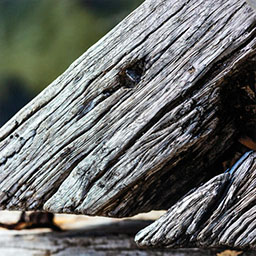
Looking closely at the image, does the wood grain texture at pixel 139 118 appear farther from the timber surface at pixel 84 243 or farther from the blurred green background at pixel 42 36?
the blurred green background at pixel 42 36

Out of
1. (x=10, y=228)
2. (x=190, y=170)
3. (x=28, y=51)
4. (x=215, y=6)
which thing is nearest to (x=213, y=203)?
(x=190, y=170)

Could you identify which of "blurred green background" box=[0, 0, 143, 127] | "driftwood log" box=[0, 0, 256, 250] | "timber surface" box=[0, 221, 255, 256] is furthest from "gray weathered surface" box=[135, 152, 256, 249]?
"blurred green background" box=[0, 0, 143, 127]

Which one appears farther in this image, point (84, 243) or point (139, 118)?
point (84, 243)

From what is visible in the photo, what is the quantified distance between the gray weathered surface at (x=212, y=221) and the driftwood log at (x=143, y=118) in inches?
1.0

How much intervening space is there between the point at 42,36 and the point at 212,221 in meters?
1.02

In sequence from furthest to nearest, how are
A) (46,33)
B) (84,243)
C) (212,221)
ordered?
(46,33)
(84,243)
(212,221)

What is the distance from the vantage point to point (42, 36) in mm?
1526

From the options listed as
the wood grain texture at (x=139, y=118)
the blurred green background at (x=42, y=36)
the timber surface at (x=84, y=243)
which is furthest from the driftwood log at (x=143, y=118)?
the blurred green background at (x=42, y=36)

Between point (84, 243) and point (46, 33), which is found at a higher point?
point (46, 33)

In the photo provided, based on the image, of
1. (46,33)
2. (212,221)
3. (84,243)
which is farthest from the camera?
(46,33)

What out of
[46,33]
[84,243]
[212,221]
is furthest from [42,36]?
[212,221]

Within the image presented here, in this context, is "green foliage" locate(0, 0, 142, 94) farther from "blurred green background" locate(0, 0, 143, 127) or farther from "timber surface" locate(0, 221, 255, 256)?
"timber surface" locate(0, 221, 255, 256)

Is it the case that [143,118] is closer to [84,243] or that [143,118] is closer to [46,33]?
[84,243]

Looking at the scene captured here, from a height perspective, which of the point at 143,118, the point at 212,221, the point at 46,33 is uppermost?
the point at 46,33
